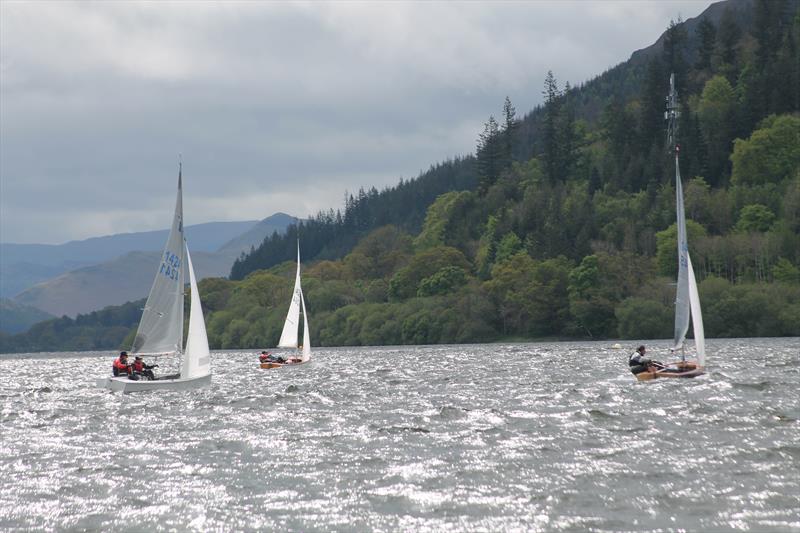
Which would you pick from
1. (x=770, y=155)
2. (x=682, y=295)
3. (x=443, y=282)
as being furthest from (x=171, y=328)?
(x=770, y=155)

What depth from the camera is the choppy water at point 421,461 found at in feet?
71.0

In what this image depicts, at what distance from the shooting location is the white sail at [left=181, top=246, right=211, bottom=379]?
186 feet

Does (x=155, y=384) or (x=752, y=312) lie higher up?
(x=752, y=312)

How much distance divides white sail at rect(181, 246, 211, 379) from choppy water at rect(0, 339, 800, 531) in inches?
160

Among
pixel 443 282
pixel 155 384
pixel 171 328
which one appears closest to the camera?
pixel 155 384

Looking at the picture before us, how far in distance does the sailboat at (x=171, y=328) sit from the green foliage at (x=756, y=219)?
397ft

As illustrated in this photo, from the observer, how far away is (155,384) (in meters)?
55.9

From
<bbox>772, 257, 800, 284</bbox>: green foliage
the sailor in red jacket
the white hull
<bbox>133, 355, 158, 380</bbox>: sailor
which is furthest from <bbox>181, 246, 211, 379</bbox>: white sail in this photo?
<bbox>772, 257, 800, 284</bbox>: green foliage

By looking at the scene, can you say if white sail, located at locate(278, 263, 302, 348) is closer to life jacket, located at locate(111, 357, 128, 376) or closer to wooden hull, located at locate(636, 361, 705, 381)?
life jacket, located at locate(111, 357, 128, 376)

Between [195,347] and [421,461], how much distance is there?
1226 inches

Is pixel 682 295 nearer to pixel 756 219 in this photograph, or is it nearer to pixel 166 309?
pixel 166 309

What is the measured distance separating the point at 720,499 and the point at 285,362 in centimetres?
6877

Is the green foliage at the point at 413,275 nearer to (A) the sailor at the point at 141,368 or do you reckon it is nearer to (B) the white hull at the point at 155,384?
(B) the white hull at the point at 155,384

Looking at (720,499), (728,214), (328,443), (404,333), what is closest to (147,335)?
(328,443)
